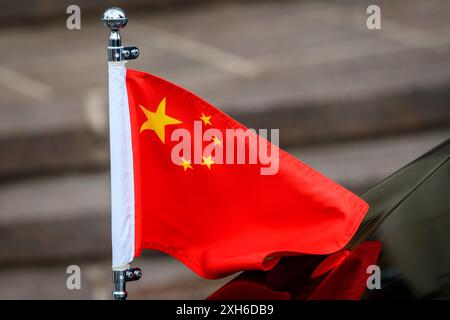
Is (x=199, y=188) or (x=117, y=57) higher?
(x=117, y=57)

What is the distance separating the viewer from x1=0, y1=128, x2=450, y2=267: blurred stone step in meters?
4.84

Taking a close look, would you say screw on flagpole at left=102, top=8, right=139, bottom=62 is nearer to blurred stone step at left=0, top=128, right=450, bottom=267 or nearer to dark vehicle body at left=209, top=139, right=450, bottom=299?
dark vehicle body at left=209, top=139, right=450, bottom=299

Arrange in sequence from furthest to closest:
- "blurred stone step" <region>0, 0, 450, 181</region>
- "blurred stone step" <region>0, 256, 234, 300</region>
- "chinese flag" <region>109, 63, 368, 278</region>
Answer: "blurred stone step" <region>0, 0, 450, 181</region>
"blurred stone step" <region>0, 256, 234, 300</region>
"chinese flag" <region>109, 63, 368, 278</region>

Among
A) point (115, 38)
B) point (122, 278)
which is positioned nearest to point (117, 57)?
point (115, 38)

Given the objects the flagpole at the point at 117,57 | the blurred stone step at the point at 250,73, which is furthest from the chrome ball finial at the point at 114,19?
the blurred stone step at the point at 250,73

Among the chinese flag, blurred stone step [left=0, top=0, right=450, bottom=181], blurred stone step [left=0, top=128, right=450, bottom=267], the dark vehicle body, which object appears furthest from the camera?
blurred stone step [left=0, top=0, right=450, bottom=181]

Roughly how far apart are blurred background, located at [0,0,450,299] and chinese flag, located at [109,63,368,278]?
1920 mm

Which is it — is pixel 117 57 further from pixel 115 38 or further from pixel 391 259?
pixel 391 259

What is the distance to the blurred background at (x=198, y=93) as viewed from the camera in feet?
15.9

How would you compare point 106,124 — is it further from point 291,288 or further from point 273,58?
point 291,288

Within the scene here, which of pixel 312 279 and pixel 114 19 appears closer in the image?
pixel 312 279

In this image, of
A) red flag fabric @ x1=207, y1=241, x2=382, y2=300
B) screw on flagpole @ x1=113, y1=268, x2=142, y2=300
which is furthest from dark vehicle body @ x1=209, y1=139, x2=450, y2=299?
screw on flagpole @ x1=113, y1=268, x2=142, y2=300

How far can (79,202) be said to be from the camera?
4965 mm

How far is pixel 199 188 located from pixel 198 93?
290 centimetres
